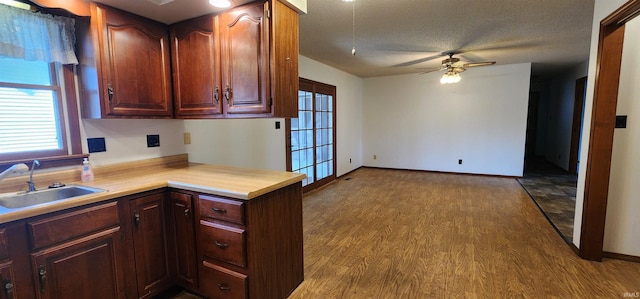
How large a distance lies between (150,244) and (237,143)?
1539 millimetres

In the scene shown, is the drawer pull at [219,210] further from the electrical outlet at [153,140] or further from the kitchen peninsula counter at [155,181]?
the electrical outlet at [153,140]

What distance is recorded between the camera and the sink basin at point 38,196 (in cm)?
158

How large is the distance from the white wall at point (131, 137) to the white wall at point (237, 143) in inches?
5.4

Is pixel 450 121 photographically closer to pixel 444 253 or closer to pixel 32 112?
pixel 444 253

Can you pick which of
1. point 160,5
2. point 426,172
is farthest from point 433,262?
point 426,172

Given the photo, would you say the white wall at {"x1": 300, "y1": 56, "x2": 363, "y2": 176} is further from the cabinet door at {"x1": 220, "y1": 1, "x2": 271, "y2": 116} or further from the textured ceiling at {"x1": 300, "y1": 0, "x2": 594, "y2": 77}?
the cabinet door at {"x1": 220, "y1": 1, "x2": 271, "y2": 116}

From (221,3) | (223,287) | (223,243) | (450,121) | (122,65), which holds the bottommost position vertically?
(223,287)

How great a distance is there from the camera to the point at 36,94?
1.80 meters

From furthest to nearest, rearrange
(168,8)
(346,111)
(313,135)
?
(346,111), (313,135), (168,8)

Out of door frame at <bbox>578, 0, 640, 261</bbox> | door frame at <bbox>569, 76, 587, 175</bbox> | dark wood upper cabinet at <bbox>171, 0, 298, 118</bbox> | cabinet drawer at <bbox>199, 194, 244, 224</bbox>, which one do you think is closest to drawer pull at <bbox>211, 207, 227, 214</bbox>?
cabinet drawer at <bbox>199, 194, 244, 224</bbox>

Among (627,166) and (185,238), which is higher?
(627,166)

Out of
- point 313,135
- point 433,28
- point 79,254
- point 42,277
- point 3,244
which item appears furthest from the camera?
point 313,135

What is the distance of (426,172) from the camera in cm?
626

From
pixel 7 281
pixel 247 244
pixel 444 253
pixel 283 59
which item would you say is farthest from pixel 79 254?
pixel 444 253
